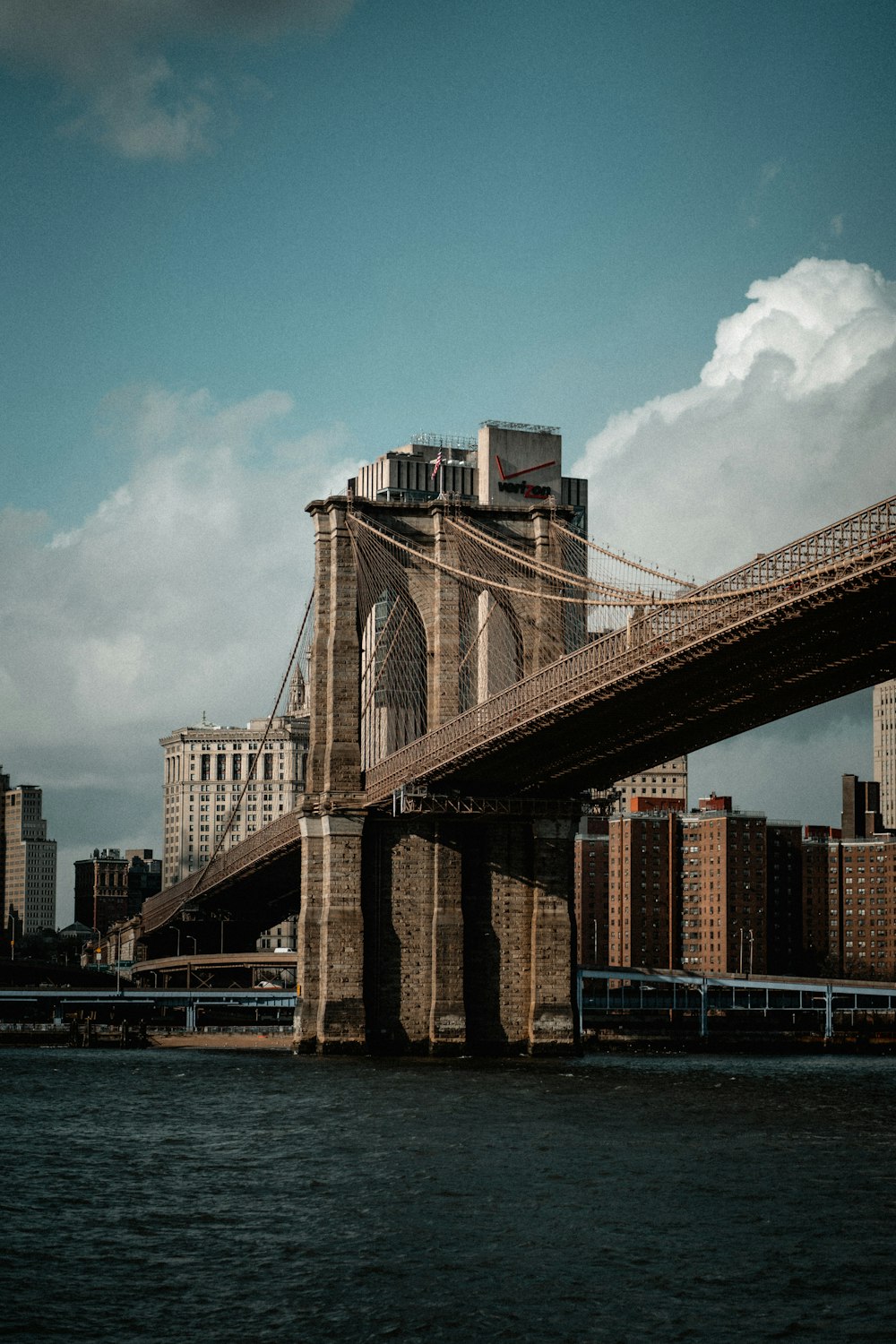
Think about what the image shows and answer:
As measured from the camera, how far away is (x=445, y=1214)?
36.8m

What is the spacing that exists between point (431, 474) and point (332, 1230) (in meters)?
112

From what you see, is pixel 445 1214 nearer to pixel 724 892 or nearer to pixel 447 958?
pixel 447 958

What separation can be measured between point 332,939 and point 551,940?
869cm

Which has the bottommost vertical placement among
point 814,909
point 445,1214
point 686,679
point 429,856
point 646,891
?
point 445,1214

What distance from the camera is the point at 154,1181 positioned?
4125 centimetres

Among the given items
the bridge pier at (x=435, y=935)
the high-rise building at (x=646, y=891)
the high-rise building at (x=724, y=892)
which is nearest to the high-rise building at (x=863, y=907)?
the high-rise building at (x=724, y=892)

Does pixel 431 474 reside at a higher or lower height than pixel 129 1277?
higher

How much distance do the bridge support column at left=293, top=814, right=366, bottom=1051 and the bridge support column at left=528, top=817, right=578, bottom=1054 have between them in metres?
6.91

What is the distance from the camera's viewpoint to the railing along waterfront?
146 feet

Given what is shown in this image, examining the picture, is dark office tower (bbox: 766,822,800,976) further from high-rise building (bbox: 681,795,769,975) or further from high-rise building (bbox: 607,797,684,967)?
high-rise building (bbox: 607,797,684,967)

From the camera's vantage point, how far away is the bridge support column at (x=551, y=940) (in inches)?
2945

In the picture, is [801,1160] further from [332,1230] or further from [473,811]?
[473,811]

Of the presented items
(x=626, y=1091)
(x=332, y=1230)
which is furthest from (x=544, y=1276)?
(x=626, y=1091)

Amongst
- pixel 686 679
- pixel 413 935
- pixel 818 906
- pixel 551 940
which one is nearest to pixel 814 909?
pixel 818 906
